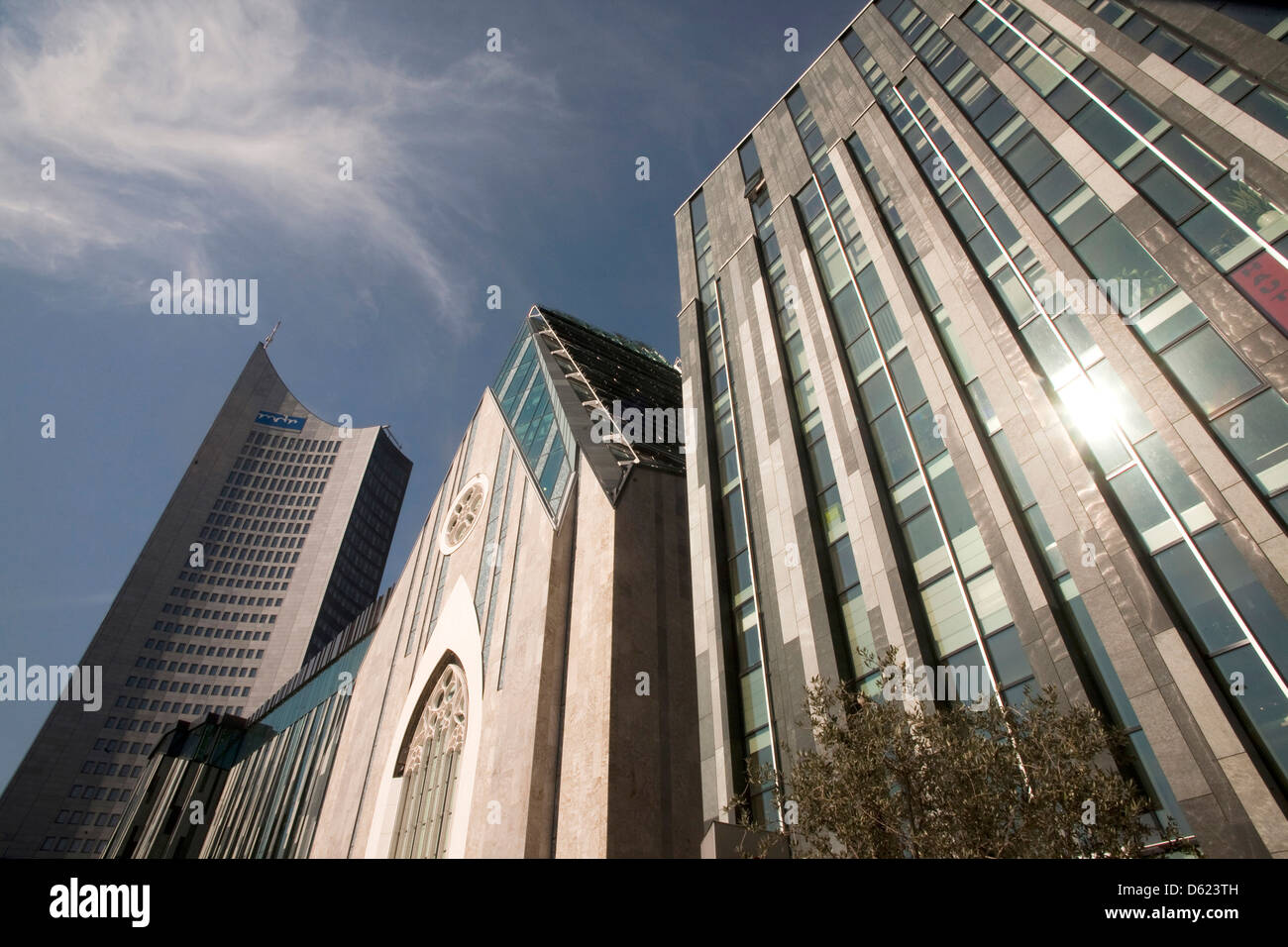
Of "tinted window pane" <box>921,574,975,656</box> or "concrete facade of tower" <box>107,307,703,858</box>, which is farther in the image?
"concrete facade of tower" <box>107,307,703,858</box>

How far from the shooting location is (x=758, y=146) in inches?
1197

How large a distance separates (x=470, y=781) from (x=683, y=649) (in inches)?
309

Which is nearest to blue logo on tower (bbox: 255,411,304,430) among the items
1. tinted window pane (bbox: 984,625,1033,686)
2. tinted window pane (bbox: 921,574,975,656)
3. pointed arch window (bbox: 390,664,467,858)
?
pointed arch window (bbox: 390,664,467,858)

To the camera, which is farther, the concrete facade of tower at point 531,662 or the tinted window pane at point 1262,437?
the concrete facade of tower at point 531,662

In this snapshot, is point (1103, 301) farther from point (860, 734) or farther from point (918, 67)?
point (918, 67)

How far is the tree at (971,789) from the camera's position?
7.88 metres

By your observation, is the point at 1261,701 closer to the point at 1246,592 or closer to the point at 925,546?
the point at 1246,592

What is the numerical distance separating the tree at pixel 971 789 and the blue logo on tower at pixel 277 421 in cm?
16497

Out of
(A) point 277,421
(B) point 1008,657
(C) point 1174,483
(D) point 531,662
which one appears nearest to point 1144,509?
(C) point 1174,483

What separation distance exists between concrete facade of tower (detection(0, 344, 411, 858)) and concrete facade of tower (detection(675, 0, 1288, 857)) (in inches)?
4610

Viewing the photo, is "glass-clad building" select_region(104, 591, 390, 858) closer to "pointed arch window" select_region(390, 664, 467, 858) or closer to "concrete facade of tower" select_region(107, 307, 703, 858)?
"concrete facade of tower" select_region(107, 307, 703, 858)

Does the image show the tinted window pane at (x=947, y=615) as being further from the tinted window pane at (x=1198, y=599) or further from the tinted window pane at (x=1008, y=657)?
the tinted window pane at (x=1198, y=599)

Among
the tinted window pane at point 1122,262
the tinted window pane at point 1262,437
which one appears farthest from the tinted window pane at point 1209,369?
the tinted window pane at point 1122,262

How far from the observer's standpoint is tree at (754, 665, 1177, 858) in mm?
7875
